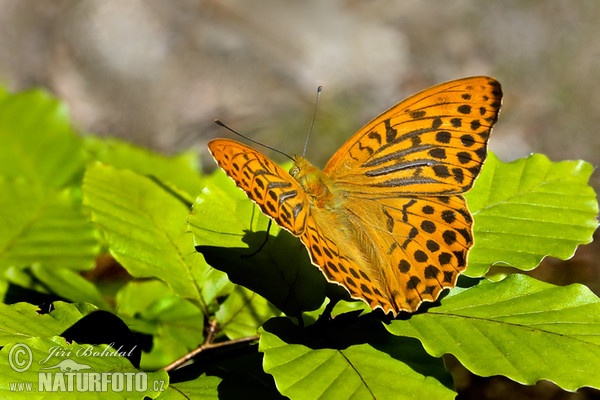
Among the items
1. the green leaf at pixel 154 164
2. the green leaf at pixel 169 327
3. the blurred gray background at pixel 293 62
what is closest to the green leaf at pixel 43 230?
the green leaf at pixel 169 327

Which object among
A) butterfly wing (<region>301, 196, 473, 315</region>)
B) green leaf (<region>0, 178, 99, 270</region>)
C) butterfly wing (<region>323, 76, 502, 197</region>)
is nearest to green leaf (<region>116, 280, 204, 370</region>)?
green leaf (<region>0, 178, 99, 270</region>)

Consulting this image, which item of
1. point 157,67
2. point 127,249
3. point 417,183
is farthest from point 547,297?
point 157,67

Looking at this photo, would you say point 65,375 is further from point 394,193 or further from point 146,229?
point 394,193

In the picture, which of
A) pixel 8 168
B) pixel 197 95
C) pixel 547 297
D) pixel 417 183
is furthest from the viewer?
pixel 197 95

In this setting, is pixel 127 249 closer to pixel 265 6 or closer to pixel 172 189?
pixel 172 189

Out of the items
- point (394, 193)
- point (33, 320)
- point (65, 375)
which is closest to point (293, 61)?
point (394, 193)

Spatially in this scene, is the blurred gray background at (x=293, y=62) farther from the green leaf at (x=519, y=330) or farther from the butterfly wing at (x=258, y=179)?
the green leaf at (x=519, y=330)
